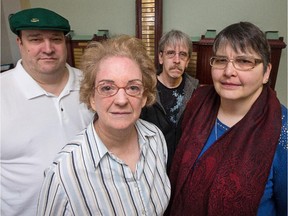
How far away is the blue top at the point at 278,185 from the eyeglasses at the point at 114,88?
0.46m

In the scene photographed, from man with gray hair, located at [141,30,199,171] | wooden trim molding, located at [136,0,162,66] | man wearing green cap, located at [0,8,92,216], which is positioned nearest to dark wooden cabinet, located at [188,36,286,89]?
man with gray hair, located at [141,30,199,171]

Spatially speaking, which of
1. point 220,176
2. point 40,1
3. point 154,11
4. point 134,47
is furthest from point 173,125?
point 40,1

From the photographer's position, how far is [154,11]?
220 cm

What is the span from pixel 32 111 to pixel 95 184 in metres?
0.52

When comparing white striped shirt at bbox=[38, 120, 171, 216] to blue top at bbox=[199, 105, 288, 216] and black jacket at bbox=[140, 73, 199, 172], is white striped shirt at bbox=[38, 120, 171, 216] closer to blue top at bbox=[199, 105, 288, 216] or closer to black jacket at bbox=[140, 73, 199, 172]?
black jacket at bbox=[140, 73, 199, 172]

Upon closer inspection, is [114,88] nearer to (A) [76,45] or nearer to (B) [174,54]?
(B) [174,54]

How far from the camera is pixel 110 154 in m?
0.96

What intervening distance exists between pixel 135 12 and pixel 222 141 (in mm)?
1680

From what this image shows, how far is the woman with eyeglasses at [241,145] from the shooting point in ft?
3.21

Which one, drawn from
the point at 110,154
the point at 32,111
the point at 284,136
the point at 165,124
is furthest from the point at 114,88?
the point at 284,136

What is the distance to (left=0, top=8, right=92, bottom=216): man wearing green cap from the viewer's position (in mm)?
1147

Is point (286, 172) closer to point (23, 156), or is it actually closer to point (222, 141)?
point (222, 141)

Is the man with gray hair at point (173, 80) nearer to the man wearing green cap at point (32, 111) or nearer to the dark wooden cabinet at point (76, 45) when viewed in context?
the man wearing green cap at point (32, 111)

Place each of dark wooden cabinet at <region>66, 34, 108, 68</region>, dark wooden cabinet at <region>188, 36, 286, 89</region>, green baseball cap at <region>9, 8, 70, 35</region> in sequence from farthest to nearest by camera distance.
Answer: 1. dark wooden cabinet at <region>66, 34, 108, 68</region>
2. dark wooden cabinet at <region>188, 36, 286, 89</region>
3. green baseball cap at <region>9, 8, 70, 35</region>
